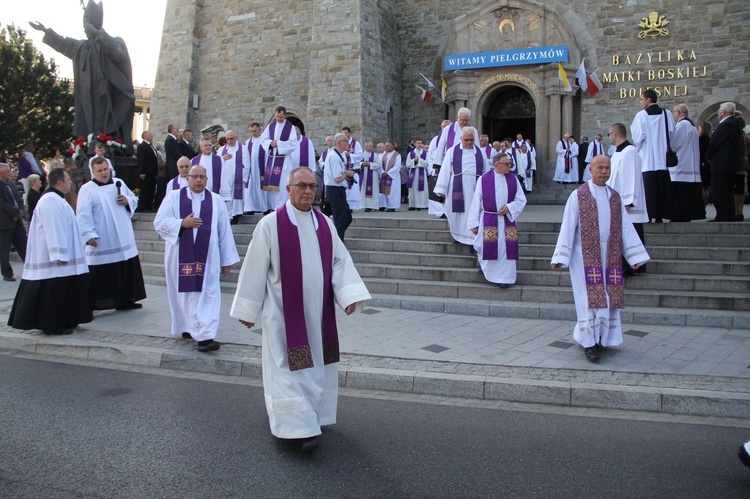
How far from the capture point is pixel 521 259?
8.95m

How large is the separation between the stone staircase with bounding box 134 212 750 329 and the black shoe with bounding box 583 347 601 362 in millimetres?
1719

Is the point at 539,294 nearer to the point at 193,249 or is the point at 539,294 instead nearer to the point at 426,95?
the point at 193,249

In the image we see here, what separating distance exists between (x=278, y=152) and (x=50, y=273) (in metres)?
5.78

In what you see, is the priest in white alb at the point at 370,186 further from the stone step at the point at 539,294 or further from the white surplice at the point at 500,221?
the white surplice at the point at 500,221

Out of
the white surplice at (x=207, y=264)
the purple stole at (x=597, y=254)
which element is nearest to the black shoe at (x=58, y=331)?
the white surplice at (x=207, y=264)

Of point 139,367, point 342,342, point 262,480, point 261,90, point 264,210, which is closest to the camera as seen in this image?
point 262,480

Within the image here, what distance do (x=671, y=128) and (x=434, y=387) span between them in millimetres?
6329

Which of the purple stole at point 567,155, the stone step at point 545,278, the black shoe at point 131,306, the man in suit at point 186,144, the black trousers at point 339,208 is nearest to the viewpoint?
the stone step at point 545,278

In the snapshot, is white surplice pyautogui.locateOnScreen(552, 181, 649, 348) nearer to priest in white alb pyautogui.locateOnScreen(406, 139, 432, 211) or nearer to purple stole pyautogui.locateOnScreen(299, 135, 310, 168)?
purple stole pyautogui.locateOnScreen(299, 135, 310, 168)

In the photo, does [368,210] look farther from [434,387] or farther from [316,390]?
[316,390]

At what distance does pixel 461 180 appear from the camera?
31.3ft

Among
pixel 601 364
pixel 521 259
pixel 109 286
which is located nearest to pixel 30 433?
pixel 109 286

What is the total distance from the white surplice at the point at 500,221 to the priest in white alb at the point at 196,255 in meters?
3.47

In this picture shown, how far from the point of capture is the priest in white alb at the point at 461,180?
31.2 ft
